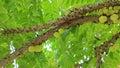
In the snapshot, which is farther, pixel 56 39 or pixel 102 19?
pixel 56 39

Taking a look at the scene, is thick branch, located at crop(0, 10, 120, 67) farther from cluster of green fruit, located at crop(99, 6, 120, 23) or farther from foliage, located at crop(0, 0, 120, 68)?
foliage, located at crop(0, 0, 120, 68)

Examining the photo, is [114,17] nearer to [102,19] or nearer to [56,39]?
[102,19]

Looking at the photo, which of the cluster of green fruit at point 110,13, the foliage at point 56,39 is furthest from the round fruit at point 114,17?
the foliage at point 56,39

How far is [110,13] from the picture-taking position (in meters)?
1.73

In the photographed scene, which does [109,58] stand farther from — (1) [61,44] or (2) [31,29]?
(2) [31,29]

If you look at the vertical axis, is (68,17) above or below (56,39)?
above

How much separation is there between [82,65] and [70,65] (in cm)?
29

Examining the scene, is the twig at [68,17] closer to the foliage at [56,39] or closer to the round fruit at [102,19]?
the round fruit at [102,19]

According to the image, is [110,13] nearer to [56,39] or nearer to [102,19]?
[102,19]

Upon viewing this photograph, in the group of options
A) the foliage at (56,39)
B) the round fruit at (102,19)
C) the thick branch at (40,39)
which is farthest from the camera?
the foliage at (56,39)

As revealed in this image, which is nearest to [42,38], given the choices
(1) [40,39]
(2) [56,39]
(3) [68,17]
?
(1) [40,39]

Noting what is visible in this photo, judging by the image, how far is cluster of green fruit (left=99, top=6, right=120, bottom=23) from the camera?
1692 millimetres

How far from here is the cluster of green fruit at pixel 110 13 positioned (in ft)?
5.55

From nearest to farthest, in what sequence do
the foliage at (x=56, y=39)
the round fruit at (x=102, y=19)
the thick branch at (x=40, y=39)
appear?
the thick branch at (x=40, y=39)
the round fruit at (x=102, y=19)
the foliage at (x=56, y=39)
